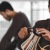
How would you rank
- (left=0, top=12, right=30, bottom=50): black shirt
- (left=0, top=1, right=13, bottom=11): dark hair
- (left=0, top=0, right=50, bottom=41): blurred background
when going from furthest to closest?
(left=0, top=0, right=50, bottom=41): blurred background < (left=0, top=1, right=13, bottom=11): dark hair < (left=0, top=12, right=30, bottom=50): black shirt

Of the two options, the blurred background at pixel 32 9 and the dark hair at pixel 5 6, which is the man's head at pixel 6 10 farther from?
the blurred background at pixel 32 9

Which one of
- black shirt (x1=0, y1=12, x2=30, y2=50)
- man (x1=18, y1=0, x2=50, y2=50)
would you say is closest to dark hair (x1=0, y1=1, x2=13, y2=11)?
black shirt (x1=0, y1=12, x2=30, y2=50)

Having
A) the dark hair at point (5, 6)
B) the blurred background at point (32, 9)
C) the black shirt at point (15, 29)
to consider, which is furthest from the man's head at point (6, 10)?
the blurred background at point (32, 9)

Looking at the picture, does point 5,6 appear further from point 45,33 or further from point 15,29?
point 45,33

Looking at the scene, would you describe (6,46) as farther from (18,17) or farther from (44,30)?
(44,30)

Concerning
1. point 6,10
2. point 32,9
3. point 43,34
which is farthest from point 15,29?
point 32,9

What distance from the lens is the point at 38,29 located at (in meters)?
1.05

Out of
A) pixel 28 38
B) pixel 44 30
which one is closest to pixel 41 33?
pixel 44 30

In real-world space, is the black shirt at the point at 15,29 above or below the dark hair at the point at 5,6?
below

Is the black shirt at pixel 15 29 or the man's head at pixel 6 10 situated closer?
the black shirt at pixel 15 29

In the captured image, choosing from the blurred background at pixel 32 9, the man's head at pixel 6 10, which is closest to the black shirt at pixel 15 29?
the man's head at pixel 6 10

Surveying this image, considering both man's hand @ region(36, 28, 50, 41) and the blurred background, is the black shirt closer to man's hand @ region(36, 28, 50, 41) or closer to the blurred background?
man's hand @ region(36, 28, 50, 41)

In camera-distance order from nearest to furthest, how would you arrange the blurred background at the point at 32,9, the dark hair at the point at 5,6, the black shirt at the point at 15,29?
the black shirt at the point at 15,29 → the dark hair at the point at 5,6 → the blurred background at the point at 32,9

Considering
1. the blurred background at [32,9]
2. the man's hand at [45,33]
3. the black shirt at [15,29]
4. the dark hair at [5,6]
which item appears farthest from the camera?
the blurred background at [32,9]
